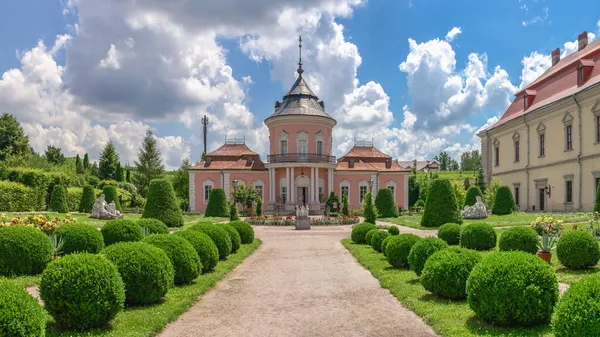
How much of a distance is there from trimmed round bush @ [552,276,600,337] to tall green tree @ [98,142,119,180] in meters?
59.1

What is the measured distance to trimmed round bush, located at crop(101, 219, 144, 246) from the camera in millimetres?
13016

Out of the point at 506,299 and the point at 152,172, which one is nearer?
the point at 506,299

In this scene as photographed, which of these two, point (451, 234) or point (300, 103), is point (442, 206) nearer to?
point (451, 234)

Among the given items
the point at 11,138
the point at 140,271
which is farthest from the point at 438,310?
the point at 11,138

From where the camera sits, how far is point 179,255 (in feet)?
30.2

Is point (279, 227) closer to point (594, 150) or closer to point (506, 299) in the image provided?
point (594, 150)

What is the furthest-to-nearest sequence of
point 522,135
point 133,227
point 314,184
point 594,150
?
point 314,184
point 522,135
point 594,150
point 133,227

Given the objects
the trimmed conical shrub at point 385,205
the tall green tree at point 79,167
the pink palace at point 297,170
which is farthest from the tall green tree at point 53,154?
the trimmed conical shrub at point 385,205

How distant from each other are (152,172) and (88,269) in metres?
55.5

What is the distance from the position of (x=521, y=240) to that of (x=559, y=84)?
25.9 m

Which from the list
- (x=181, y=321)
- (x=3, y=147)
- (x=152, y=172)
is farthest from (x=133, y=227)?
(x=152, y=172)

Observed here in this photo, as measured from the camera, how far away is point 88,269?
6.15 metres

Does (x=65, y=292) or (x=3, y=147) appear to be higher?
(x=3, y=147)

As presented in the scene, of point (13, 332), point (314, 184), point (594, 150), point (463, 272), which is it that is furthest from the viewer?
point (314, 184)
